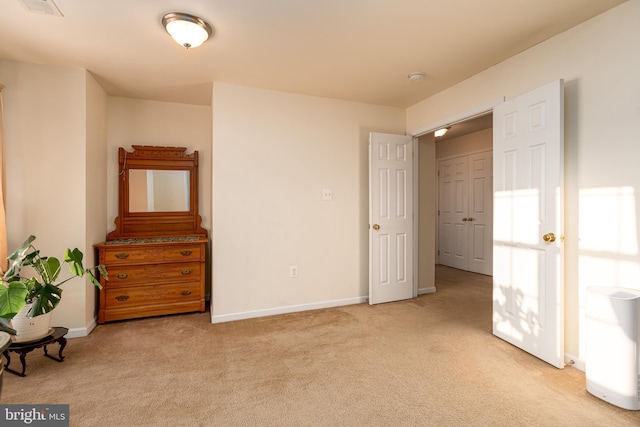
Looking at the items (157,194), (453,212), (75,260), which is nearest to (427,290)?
(453,212)

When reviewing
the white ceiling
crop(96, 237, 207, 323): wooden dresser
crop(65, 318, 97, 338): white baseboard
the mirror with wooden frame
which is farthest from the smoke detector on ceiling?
crop(65, 318, 97, 338): white baseboard

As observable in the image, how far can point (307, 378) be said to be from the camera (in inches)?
85.4

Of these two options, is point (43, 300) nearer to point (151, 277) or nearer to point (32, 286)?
point (32, 286)

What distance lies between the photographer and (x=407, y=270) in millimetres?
4039

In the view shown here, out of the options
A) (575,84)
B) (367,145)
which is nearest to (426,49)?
(575,84)

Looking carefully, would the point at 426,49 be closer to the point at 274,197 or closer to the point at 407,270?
the point at 274,197

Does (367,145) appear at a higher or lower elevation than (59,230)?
higher

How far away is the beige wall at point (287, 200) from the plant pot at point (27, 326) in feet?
4.46

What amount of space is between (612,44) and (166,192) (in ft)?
14.2

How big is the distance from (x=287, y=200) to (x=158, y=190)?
163 centimetres

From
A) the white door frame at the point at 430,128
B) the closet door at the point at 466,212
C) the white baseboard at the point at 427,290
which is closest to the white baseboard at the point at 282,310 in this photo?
the white baseboard at the point at 427,290

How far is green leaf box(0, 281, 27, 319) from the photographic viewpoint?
1.85 m

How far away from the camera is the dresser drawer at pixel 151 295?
3.21 m

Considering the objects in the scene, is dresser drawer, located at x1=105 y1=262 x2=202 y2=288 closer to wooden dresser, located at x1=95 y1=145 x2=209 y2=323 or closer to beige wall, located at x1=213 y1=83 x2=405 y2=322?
wooden dresser, located at x1=95 y1=145 x2=209 y2=323
